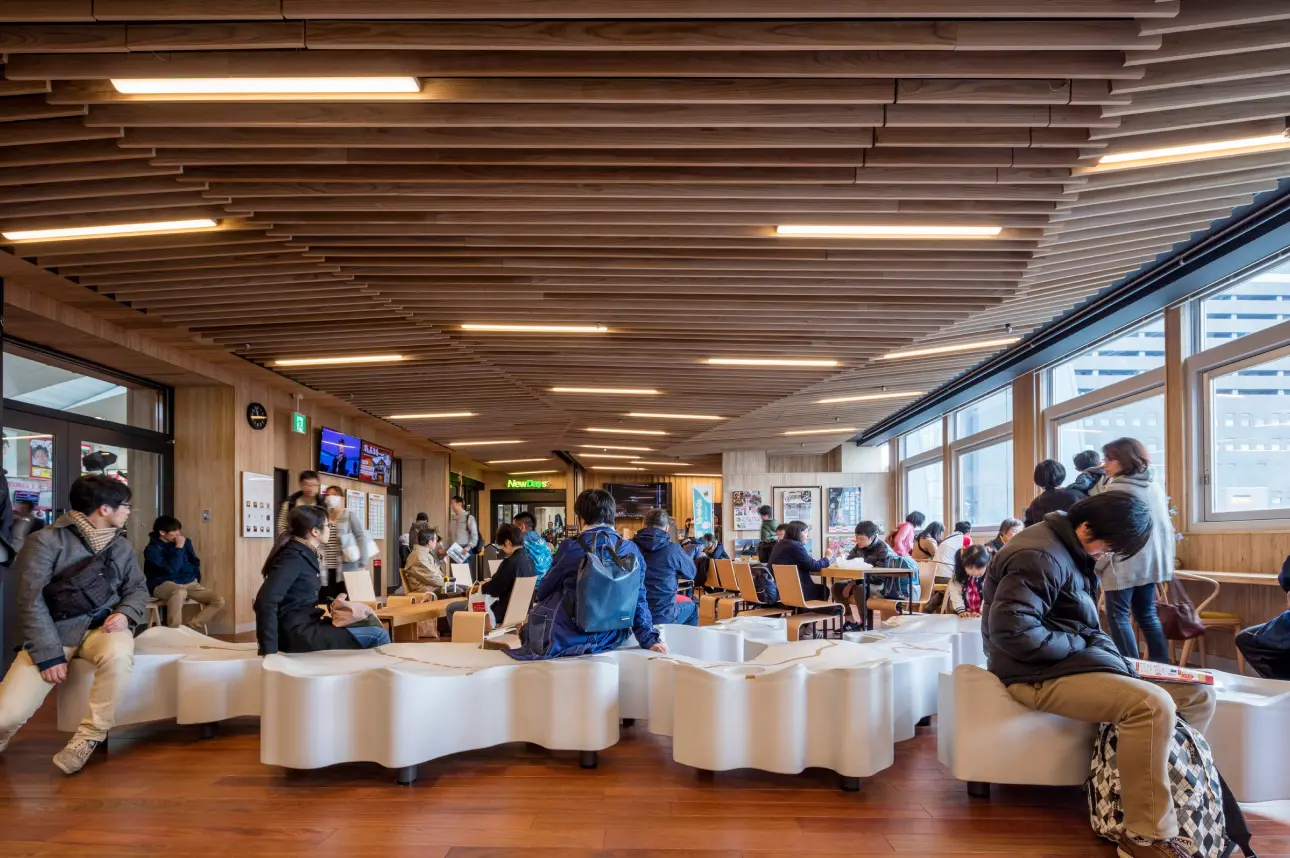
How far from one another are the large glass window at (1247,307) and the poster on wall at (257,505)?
394 inches

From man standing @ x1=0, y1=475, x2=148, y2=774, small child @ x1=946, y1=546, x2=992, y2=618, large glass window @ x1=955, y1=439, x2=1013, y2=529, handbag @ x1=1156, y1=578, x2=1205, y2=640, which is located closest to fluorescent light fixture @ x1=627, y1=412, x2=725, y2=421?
large glass window @ x1=955, y1=439, x2=1013, y2=529

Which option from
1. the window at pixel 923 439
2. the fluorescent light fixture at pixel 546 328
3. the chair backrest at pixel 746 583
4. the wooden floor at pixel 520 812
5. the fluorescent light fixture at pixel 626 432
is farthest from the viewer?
the window at pixel 923 439

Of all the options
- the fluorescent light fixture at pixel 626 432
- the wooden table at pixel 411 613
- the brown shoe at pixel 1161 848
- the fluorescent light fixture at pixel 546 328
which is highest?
the fluorescent light fixture at pixel 546 328

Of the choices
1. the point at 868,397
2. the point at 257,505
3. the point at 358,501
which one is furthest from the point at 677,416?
the point at 358,501

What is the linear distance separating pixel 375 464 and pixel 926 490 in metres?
10.3

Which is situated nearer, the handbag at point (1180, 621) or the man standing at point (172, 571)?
the handbag at point (1180, 621)

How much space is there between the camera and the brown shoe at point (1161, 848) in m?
3.04

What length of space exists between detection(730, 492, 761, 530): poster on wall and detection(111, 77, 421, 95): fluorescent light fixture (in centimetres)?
1549

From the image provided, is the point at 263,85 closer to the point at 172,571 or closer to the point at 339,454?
the point at 172,571

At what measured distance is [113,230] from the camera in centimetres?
545

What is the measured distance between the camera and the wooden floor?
10.9 feet

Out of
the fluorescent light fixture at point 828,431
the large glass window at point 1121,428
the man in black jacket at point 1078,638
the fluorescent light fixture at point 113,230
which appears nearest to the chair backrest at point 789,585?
the large glass window at point 1121,428

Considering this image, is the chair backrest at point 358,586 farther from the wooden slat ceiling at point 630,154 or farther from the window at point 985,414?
the window at point 985,414

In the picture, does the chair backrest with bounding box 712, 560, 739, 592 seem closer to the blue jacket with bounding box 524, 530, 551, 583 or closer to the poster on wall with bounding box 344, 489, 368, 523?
the blue jacket with bounding box 524, 530, 551, 583
